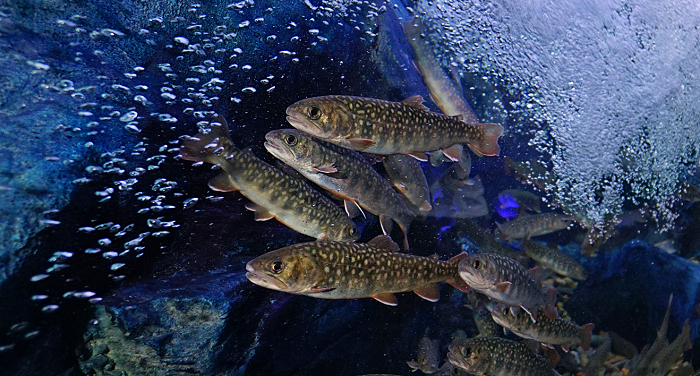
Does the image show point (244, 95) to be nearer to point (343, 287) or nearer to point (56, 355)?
point (343, 287)

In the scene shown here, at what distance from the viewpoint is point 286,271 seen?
311cm

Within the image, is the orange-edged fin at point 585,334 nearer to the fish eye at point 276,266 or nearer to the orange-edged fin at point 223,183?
the fish eye at point 276,266

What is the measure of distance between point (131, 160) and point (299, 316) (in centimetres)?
245

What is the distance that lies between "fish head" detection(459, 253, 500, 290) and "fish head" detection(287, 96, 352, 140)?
70.0 inches

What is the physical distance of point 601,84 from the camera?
38.1 feet

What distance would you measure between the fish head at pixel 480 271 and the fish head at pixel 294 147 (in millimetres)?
1765

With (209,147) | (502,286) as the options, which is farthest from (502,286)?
(209,147)

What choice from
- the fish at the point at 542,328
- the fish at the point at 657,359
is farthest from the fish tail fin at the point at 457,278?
the fish at the point at 657,359

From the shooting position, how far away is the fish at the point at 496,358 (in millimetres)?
4441

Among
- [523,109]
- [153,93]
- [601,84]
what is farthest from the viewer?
[601,84]

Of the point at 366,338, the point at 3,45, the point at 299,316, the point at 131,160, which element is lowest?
the point at 366,338

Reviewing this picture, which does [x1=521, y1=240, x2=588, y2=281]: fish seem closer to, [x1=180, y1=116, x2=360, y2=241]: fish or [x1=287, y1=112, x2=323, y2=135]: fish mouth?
[x1=180, y1=116, x2=360, y2=241]: fish

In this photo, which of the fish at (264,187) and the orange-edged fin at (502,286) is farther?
the orange-edged fin at (502,286)

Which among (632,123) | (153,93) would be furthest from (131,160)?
(632,123)
